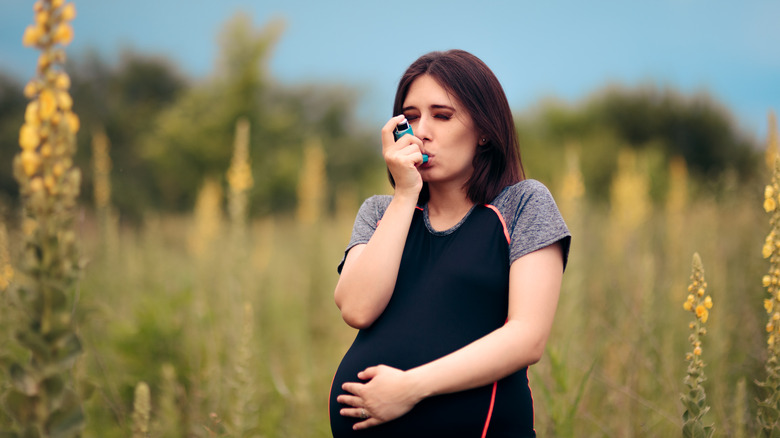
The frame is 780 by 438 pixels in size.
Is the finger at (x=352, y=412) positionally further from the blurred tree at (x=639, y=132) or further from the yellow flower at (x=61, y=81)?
the blurred tree at (x=639, y=132)

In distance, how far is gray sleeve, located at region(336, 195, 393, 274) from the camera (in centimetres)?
188

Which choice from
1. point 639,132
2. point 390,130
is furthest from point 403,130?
point 639,132

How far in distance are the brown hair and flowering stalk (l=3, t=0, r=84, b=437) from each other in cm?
99

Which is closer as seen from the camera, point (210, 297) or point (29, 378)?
point (29, 378)

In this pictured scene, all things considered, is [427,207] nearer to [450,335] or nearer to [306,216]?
[450,335]

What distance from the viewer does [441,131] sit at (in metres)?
1.71

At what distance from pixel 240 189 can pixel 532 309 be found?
2929mm

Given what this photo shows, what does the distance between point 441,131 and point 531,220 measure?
1.21 ft

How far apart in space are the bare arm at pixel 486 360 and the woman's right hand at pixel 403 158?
14.3 inches

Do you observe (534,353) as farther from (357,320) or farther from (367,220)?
(367,220)

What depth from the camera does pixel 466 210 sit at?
5.85ft

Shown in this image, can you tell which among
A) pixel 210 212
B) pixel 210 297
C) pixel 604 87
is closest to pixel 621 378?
A: pixel 210 297

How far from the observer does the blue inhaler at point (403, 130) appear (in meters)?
1.69

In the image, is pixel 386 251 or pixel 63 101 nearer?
pixel 63 101
